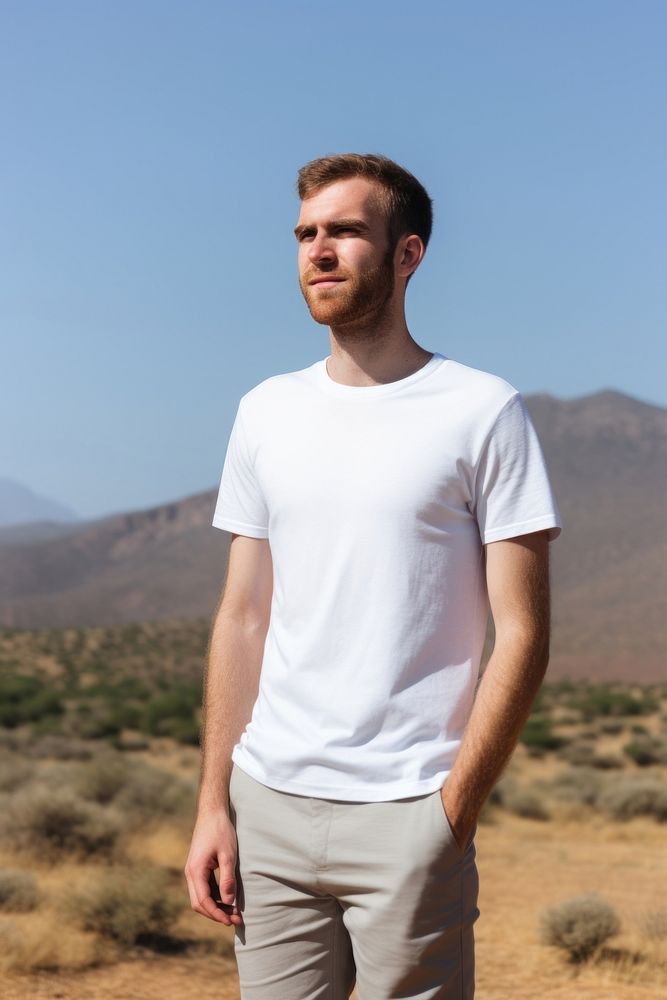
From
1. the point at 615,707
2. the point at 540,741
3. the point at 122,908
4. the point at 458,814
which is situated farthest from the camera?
the point at 615,707

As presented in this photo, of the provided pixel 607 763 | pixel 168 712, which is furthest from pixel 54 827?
pixel 168 712

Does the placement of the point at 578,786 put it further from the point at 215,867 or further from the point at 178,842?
the point at 215,867

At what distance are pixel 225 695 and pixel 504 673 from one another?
0.75 meters

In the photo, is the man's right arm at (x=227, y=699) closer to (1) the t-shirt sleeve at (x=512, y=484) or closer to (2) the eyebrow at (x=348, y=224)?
(1) the t-shirt sleeve at (x=512, y=484)

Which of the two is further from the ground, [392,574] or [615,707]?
[392,574]

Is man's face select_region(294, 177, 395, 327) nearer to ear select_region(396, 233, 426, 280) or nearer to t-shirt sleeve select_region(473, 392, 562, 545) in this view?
ear select_region(396, 233, 426, 280)

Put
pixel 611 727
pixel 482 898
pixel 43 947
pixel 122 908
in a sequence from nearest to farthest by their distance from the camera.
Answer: pixel 43 947 < pixel 122 908 < pixel 482 898 < pixel 611 727

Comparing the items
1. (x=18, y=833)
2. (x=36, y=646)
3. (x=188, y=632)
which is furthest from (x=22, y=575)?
(x=18, y=833)

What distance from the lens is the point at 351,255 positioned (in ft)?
8.48

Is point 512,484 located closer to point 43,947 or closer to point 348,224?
point 348,224

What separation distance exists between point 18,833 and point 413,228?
10472mm

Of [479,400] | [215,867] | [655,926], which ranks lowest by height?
[655,926]

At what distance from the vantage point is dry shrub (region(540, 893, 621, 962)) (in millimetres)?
9117

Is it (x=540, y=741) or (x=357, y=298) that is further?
(x=540, y=741)
